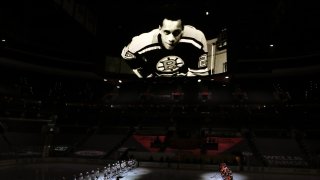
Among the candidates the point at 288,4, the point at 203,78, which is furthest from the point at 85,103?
the point at 288,4

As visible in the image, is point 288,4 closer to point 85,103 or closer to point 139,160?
point 139,160

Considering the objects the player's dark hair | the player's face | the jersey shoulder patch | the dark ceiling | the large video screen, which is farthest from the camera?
the jersey shoulder patch

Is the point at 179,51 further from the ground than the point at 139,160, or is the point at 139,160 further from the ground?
the point at 179,51

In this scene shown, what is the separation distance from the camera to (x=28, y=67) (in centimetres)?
3158

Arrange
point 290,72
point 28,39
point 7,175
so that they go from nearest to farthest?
point 7,175 < point 28,39 < point 290,72

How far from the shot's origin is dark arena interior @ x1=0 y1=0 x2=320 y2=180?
19.6m

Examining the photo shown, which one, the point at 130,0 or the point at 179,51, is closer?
the point at 130,0

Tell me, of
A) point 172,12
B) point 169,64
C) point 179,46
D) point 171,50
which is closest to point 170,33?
point 179,46

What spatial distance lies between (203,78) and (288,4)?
971cm

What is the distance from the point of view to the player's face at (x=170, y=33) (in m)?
23.8

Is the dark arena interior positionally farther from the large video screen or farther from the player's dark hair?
the player's dark hair

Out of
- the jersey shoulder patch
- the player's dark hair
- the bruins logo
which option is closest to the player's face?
the player's dark hair

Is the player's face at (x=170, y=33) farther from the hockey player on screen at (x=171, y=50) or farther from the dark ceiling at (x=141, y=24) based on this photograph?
the dark ceiling at (x=141, y=24)

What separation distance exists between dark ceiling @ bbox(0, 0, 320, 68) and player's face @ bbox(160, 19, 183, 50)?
979mm
